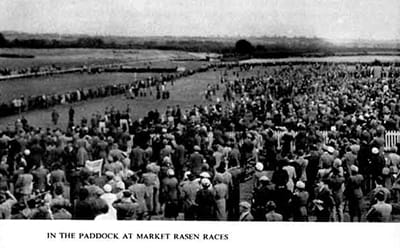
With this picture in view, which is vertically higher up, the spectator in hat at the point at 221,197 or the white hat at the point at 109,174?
the white hat at the point at 109,174

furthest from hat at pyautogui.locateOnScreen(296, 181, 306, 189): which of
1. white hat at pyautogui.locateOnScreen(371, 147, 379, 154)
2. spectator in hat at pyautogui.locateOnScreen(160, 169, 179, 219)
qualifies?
spectator in hat at pyautogui.locateOnScreen(160, 169, 179, 219)

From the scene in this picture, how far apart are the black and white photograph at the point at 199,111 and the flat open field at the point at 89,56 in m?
0.01

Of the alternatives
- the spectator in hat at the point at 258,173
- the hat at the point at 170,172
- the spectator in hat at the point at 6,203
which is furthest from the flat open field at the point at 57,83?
the spectator in hat at the point at 258,173

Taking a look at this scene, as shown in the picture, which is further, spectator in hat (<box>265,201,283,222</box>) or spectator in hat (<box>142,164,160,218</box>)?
spectator in hat (<box>142,164,160,218</box>)

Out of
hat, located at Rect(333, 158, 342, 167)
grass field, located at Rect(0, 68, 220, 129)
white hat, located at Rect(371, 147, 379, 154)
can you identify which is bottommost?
hat, located at Rect(333, 158, 342, 167)

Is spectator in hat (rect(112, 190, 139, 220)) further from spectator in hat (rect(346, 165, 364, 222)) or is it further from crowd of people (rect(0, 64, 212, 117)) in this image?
spectator in hat (rect(346, 165, 364, 222))

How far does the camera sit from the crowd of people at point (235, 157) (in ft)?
12.3

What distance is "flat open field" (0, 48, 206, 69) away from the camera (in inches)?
173

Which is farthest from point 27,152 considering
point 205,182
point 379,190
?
point 379,190

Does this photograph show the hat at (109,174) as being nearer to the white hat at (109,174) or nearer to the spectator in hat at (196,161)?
the white hat at (109,174)

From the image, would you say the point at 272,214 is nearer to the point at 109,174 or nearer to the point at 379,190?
the point at 379,190

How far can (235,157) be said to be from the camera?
170 inches

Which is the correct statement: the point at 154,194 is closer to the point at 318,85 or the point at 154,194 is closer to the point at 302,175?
the point at 302,175

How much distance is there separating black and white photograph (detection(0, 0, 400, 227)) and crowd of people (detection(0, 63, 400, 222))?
0.01 metres
